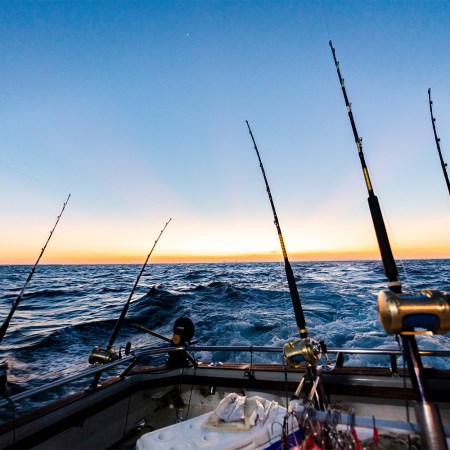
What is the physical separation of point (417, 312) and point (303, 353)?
5.14ft

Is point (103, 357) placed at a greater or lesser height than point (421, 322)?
lesser

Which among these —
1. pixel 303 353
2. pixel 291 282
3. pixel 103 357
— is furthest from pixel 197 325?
pixel 303 353

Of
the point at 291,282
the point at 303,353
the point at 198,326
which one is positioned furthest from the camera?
the point at 198,326

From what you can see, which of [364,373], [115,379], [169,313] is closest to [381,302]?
[364,373]

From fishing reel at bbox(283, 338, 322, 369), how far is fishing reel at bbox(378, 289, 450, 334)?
1.44 metres

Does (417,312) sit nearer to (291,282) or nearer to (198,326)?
(291,282)

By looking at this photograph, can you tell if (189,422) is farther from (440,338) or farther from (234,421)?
(440,338)

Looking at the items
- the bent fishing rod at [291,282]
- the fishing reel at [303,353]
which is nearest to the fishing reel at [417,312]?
the fishing reel at [303,353]

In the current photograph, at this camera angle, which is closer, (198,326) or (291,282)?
(291,282)

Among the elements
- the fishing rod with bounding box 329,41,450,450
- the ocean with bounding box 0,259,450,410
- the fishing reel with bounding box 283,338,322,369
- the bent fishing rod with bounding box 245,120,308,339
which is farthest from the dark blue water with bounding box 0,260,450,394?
the fishing rod with bounding box 329,41,450,450

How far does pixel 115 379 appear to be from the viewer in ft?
11.7

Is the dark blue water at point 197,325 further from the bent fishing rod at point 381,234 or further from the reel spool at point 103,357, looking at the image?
the bent fishing rod at point 381,234

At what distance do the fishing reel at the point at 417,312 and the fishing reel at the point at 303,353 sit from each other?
4.73 ft

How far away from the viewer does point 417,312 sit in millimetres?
1237
